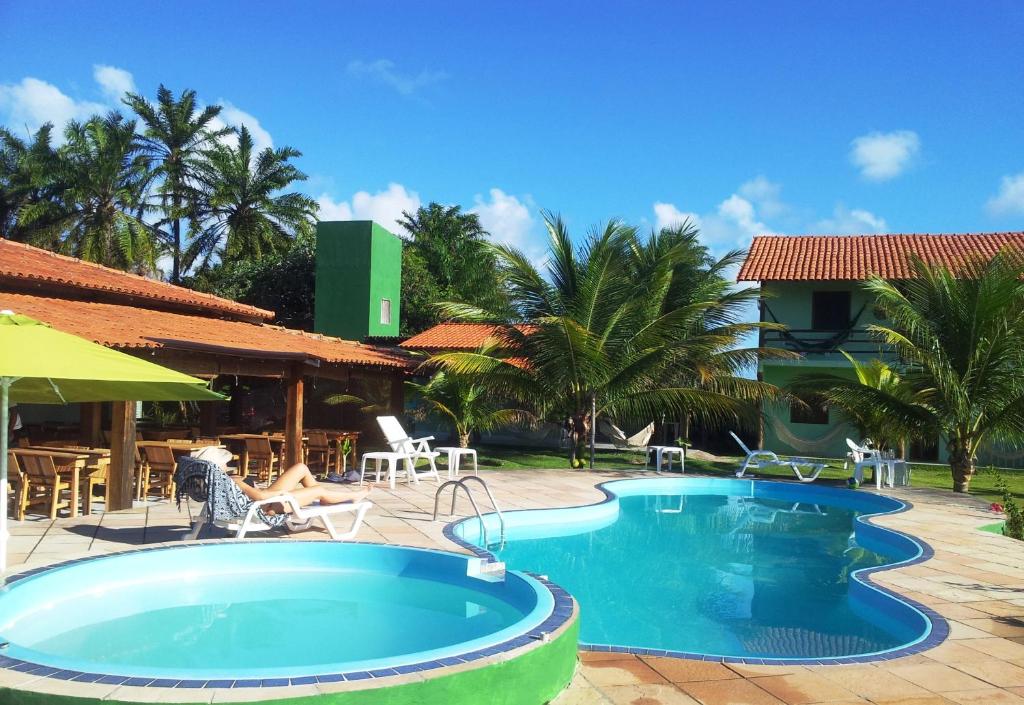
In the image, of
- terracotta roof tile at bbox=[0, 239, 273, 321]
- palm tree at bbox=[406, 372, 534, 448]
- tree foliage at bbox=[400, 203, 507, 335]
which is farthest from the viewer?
tree foliage at bbox=[400, 203, 507, 335]

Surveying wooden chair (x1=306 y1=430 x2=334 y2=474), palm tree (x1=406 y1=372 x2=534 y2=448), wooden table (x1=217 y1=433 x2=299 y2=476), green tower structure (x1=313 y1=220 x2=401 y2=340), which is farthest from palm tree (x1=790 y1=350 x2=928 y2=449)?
green tower structure (x1=313 y1=220 x2=401 y2=340)

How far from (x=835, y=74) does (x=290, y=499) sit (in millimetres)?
13575

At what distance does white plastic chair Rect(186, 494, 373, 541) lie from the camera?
7742 mm

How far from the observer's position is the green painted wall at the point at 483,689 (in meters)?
3.74

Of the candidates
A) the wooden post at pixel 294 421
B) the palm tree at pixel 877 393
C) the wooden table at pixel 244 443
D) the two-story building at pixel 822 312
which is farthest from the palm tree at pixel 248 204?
the palm tree at pixel 877 393

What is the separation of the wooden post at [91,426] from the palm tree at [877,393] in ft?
41.2

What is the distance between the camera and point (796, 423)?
23422 mm

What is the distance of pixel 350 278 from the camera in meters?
29.1

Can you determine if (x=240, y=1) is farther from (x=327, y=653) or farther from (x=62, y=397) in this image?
(x=327, y=653)

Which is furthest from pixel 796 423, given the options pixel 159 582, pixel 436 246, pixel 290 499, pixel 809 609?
pixel 436 246

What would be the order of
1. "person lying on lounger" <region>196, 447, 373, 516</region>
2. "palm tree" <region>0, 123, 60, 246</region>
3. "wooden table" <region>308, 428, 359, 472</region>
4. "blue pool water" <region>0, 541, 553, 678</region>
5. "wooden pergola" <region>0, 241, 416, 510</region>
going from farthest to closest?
"palm tree" <region>0, 123, 60, 246</region> < "wooden table" <region>308, 428, 359, 472</region> < "wooden pergola" <region>0, 241, 416, 510</region> < "person lying on lounger" <region>196, 447, 373, 516</region> < "blue pool water" <region>0, 541, 553, 678</region>

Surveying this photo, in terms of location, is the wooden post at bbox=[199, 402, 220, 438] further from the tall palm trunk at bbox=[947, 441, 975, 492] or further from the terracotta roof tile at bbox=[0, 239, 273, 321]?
the tall palm trunk at bbox=[947, 441, 975, 492]

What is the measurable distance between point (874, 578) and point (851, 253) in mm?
18791

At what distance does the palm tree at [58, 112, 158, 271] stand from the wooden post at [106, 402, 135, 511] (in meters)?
24.5
